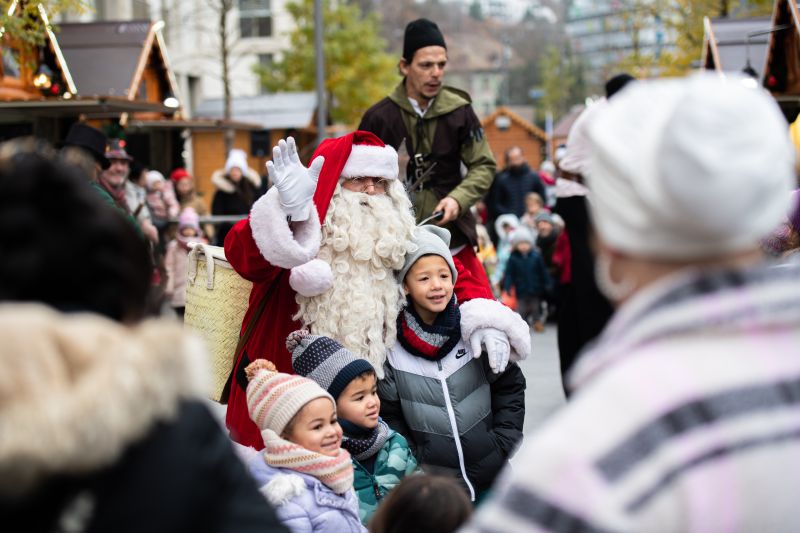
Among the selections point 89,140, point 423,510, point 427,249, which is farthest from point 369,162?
point 89,140

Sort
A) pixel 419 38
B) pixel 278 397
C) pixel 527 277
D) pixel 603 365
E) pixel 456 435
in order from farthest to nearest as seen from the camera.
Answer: pixel 527 277 < pixel 419 38 < pixel 456 435 < pixel 278 397 < pixel 603 365

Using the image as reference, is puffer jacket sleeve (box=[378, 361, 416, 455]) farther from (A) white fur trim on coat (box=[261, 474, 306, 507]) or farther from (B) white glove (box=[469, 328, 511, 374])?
(A) white fur trim on coat (box=[261, 474, 306, 507])

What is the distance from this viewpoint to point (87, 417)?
1475 mm

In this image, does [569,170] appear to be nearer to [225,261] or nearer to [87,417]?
[225,261]

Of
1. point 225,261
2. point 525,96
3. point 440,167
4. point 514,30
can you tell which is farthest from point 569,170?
point 514,30

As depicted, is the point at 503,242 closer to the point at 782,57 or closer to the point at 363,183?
the point at 782,57

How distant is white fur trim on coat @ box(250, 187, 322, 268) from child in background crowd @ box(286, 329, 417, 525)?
1.13 ft

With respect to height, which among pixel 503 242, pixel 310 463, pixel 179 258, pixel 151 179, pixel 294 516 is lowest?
pixel 503 242

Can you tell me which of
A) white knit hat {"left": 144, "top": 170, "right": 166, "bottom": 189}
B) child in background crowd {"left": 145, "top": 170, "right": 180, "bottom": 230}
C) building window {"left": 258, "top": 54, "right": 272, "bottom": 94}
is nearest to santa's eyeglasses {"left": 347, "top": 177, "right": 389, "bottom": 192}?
child in background crowd {"left": 145, "top": 170, "right": 180, "bottom": 230}

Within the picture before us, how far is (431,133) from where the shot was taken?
6.10 m

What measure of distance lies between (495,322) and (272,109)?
29.2 meters

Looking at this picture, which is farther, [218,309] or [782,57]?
[782,57]

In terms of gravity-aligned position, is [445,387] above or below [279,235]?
below

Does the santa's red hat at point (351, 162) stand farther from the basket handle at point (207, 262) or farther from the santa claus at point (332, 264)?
the basket handle at point (207, 262)
